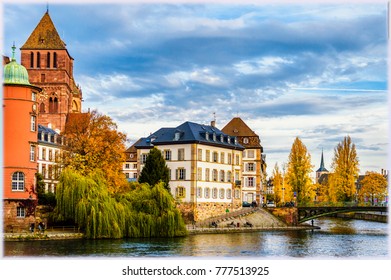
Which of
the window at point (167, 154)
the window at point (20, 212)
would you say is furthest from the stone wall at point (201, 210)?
the window at point (20, 212)

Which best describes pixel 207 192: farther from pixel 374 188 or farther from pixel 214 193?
pixel 374 188

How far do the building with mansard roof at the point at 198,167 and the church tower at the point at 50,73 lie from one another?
1362 cm

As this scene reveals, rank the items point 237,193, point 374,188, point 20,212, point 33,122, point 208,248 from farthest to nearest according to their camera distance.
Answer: point 374,188, point 237,193, point 33,122, point 20,212, point 208,248

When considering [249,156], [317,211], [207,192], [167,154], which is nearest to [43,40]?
[167,154]

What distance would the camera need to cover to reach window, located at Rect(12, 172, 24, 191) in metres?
31.6

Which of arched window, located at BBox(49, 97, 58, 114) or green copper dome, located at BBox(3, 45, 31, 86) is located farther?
arched window, located at BBox(49, 97, 58, 114)

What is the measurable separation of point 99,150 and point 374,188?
100 ft

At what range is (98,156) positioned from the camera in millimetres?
40188

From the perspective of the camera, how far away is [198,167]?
4769 centimetres

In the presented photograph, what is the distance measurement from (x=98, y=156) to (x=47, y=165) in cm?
1471

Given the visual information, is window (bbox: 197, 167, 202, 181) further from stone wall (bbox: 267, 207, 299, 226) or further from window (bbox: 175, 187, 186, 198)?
stone wall (bbox: 267, 207, 299, 226)

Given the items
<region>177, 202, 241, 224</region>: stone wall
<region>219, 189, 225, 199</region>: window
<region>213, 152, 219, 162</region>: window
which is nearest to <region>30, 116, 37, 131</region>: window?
<region>177, 202, 241, 224</region>: stone wall

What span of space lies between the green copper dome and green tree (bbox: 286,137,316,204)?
27.0 m

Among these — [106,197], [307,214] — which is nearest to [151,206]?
[106,197]
